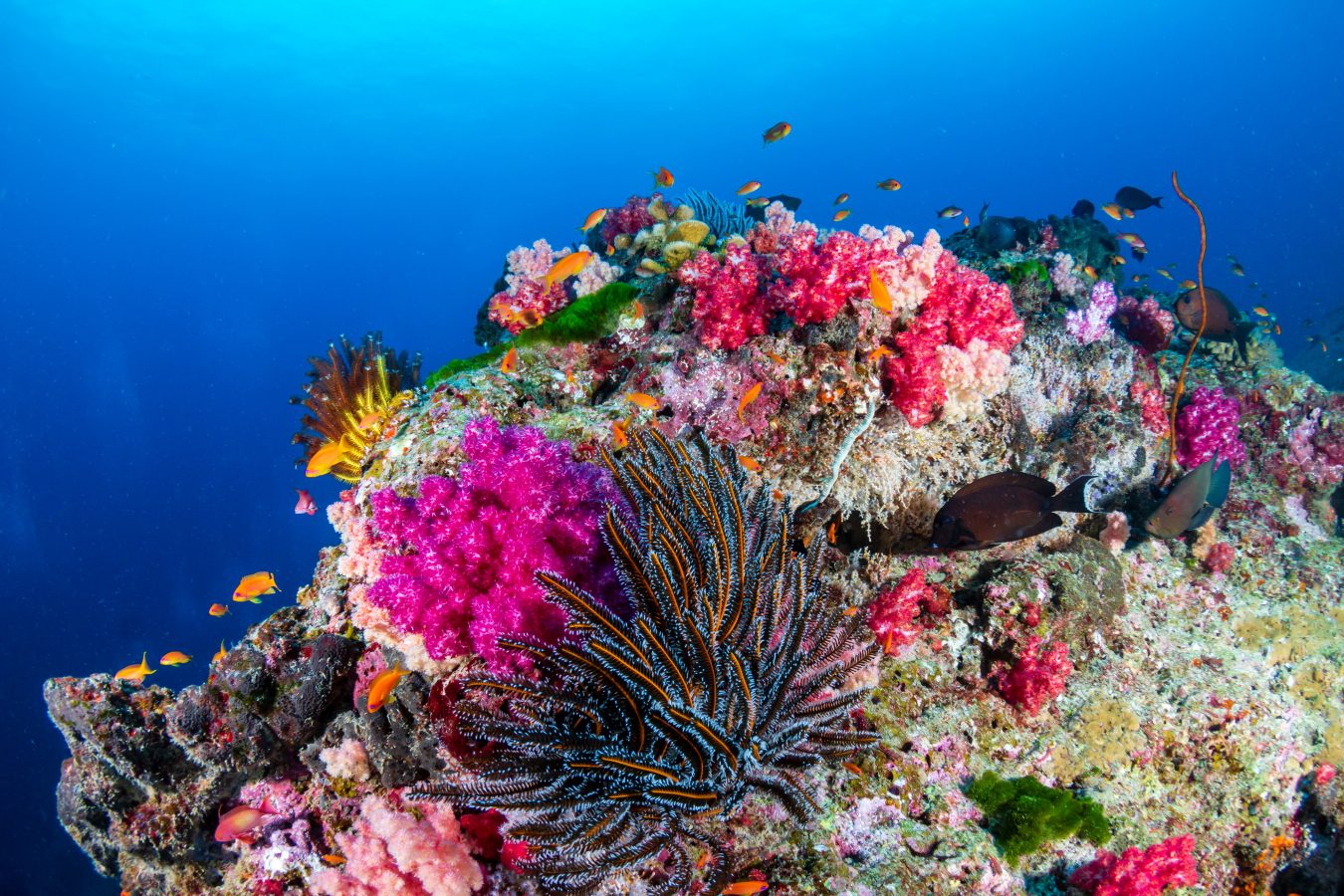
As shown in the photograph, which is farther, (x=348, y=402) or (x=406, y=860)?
(x=348, y=402)

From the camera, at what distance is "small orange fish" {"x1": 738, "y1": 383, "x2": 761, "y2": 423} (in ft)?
14.5

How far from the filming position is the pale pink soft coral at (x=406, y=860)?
274 centimetres

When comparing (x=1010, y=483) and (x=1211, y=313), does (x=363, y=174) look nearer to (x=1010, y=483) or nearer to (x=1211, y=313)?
(x=1211, y=313)

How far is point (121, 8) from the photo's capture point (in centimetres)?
5291

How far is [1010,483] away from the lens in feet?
13.3

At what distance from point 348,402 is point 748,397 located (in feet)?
12.1

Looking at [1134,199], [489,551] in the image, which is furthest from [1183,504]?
[1134,199]

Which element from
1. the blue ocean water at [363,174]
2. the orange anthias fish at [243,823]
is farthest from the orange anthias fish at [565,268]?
the blue ocean water at [363,174]

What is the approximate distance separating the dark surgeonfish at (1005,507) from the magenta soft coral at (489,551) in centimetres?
235

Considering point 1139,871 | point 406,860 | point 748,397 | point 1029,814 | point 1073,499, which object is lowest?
point 1139,871

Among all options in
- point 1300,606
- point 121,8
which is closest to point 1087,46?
point 121,8

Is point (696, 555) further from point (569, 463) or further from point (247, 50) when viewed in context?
point (247, 50)

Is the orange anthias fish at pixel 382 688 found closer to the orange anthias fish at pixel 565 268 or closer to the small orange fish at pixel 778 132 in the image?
the orange anthias fish at pixel 565 268

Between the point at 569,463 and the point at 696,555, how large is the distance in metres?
1.13
